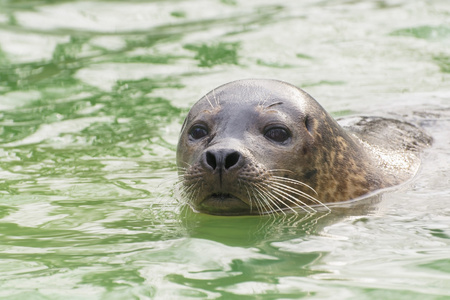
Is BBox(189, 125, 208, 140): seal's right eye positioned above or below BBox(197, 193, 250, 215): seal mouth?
above

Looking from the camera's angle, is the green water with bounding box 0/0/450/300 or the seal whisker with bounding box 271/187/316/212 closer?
the green water with bounding box 0/0/450/300

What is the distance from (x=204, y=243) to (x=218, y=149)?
27.1 inches

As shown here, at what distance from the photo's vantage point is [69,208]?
5297 mm

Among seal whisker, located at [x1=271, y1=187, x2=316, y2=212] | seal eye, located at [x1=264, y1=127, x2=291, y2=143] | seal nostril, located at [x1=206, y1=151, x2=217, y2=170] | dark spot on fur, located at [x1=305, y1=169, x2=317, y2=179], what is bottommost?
seal whisker, located at [x1=271, y1=187, x2=316, y2=212]

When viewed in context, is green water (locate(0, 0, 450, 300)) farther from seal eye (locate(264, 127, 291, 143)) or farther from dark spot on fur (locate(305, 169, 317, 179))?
seal eye (locate(264, 127, 291, 143))

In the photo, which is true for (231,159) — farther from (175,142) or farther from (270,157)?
(175,142)

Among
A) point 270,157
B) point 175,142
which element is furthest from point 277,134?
point 175,142

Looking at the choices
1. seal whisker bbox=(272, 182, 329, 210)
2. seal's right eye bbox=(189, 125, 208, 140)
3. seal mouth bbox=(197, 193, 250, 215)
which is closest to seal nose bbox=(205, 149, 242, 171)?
seal mouth bbox=(197, 193, 250, 215)

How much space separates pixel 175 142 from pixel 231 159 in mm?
2737

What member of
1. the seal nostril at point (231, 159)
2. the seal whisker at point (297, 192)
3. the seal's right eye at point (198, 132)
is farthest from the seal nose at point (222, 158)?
the seal's right eye at point (198, 132)

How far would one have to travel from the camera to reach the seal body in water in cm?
477

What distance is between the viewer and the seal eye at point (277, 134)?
515cm

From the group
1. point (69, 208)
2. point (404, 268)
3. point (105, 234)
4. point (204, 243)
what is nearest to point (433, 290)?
point (404, 268)

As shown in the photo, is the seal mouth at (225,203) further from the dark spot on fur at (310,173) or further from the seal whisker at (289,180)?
the dark spot on fur at (310,173)
